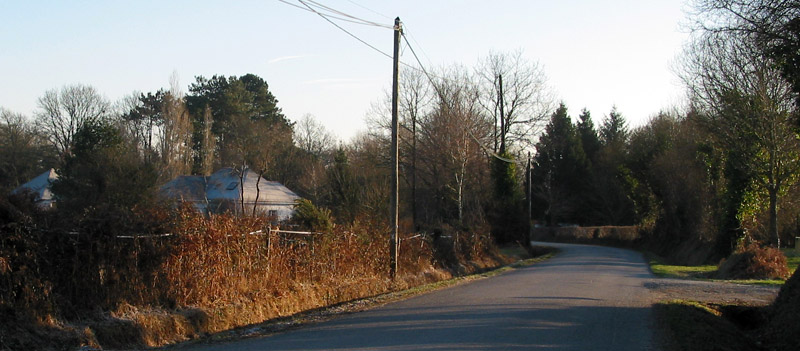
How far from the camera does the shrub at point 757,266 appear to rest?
23578 millimetres

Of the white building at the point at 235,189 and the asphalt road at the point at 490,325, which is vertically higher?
the white building at the point at 235,189

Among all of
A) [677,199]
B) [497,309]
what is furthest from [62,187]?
[677,199]

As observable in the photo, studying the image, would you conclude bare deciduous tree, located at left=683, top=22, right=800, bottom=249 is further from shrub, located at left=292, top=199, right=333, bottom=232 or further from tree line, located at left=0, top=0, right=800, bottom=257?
shrub, located at left=292, top=199, right=333, bottom=232

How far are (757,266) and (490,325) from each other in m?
16.6

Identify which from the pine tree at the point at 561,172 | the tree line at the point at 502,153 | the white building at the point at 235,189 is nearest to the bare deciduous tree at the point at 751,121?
the tree line at the point at 502,153

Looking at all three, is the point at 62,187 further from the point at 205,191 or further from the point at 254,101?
the point at 254,101


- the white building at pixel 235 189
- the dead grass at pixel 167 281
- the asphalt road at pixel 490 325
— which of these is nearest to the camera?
the asphalt road at pixel 490 325

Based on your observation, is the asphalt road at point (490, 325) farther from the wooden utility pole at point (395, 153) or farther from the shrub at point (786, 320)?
the wooden utility pole at point (395, 153)

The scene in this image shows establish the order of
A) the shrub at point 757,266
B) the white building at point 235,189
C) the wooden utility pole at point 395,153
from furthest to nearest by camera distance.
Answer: the white building at point 235,189
the shrub at point 757,266
the wooden utility pole at point 395,153

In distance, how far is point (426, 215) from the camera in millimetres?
49750

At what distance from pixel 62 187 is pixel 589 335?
2602cm

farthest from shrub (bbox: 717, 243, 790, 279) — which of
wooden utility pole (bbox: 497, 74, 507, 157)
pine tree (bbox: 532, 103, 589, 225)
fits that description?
pine tree (bbox: 532, 103, 589, 225)

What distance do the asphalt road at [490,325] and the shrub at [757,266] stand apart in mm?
8930

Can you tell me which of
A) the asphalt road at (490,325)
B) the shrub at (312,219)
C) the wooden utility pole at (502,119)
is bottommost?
the asphalt road at (490,325)
